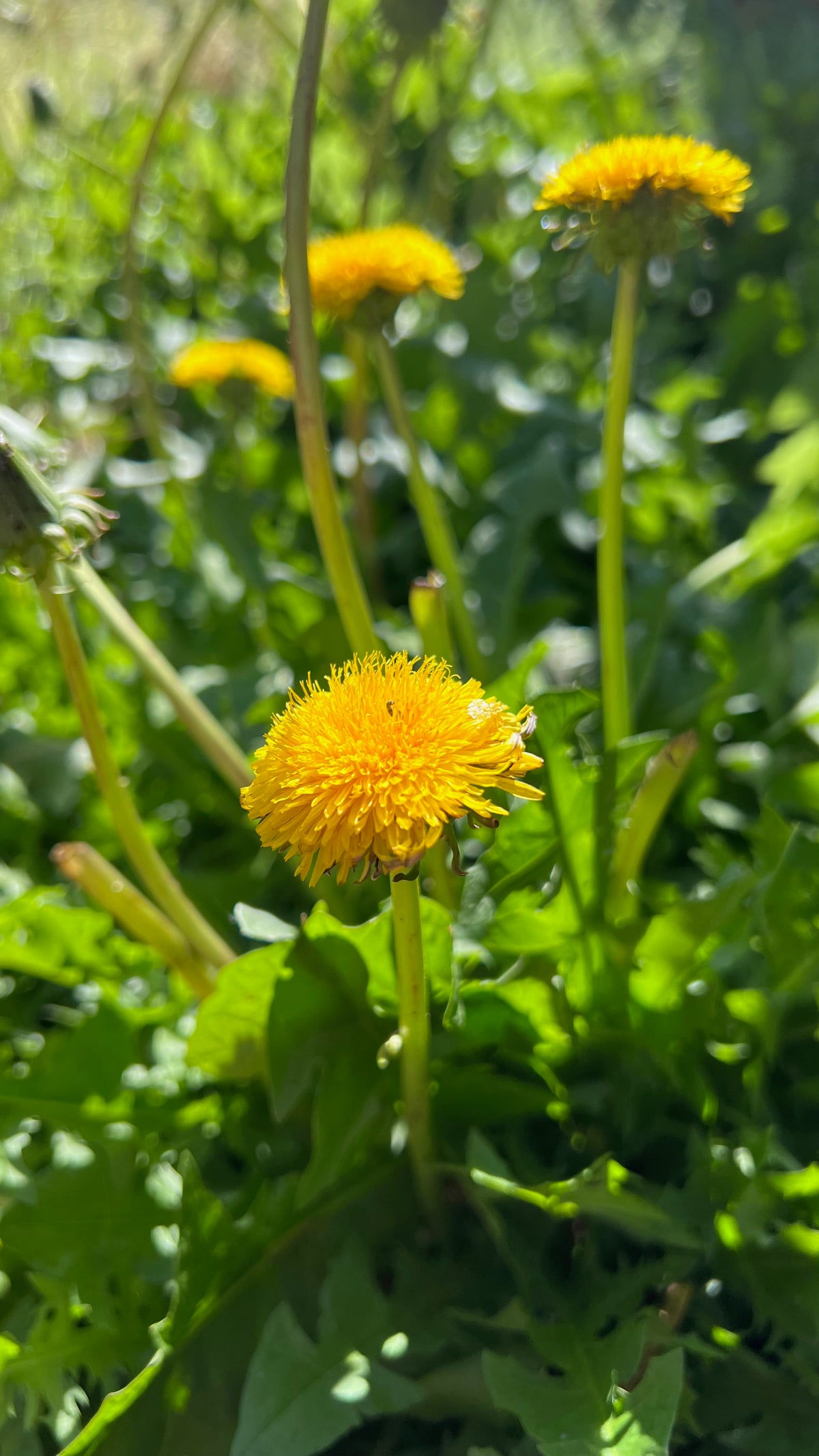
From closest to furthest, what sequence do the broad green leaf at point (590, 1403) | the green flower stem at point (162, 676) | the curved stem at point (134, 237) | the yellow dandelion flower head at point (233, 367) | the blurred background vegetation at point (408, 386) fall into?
the broad green leaf at point (590, 1403) < the green flower stem at point (162, 676) < the curved stem at point (134, 237) < the blurred background vegetation at point (408, 386) < the yellow dandelion flower head at point (233, 367)

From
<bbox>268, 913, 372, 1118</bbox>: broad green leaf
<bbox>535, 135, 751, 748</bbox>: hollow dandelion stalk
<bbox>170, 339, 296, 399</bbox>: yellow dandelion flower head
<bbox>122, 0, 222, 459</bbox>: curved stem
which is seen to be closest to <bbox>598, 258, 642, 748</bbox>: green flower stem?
<bbox>535, 135, 751, 748</bbox>: hollow dandelion stalk

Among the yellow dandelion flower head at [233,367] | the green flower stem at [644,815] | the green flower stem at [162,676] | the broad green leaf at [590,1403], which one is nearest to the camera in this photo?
the broad green leaf at [590,1403]

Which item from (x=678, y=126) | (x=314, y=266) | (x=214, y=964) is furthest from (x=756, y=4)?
(x=214, y=964)

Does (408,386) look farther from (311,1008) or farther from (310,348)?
(311,1008)

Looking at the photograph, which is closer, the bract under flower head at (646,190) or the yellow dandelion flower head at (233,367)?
the bract under flower head at (646,190)

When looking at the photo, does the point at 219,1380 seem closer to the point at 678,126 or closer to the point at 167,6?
the point at 167,6

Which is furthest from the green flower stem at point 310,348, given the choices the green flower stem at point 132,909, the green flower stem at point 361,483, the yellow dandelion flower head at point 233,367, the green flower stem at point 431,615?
the yellow dandelion flower head at point 233,367

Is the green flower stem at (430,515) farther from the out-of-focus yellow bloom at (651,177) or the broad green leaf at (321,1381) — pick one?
the broad green leaf at (321,1381)
